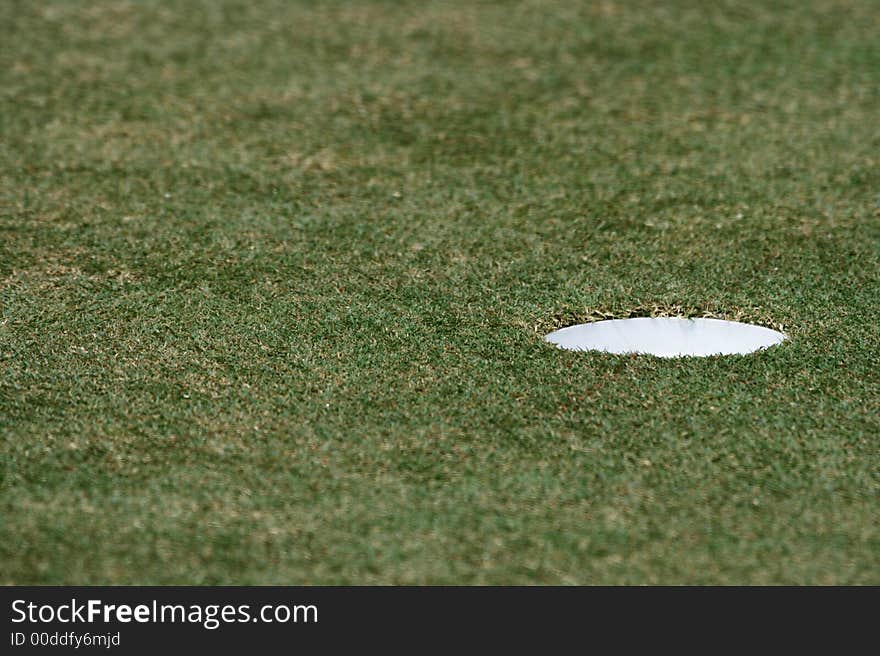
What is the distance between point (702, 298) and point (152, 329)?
6.53 ft

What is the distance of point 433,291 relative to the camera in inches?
188

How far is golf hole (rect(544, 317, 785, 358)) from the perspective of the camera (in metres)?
4.40

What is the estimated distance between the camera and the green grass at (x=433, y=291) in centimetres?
337

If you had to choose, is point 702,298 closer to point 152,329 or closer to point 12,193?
point 152,329

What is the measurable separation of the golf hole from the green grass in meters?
0.09

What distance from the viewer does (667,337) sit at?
450 centimetres

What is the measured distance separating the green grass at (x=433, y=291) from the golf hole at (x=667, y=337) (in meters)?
0.09

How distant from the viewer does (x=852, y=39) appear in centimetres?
771

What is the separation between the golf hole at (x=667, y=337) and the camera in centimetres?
440

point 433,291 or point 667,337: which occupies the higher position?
point 433,291

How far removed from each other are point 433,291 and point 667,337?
2.91 feet

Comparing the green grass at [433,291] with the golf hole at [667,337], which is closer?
the green grass at [433,291]

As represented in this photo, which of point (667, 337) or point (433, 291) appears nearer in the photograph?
point (667, 337)
